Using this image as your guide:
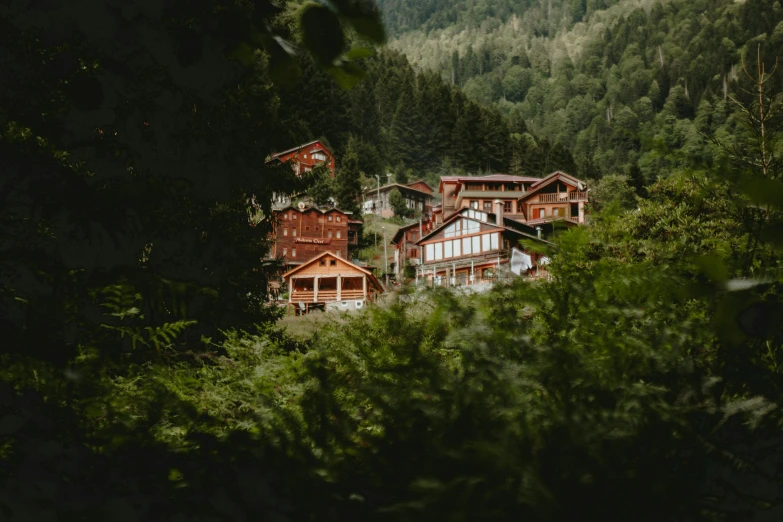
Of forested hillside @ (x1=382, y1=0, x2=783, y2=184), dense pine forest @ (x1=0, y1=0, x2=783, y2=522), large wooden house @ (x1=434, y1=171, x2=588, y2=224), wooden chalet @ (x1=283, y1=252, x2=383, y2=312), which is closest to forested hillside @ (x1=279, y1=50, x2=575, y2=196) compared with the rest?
forested hillside @ (x1=382, y1=0, x2=783, y2=184)

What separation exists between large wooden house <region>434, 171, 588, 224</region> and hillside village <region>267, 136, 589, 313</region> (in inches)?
4.0

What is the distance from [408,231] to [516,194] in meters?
16.9

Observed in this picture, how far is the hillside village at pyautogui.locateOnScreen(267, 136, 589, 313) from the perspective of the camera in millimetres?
40375

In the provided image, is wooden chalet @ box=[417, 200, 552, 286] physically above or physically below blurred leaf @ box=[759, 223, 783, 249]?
above

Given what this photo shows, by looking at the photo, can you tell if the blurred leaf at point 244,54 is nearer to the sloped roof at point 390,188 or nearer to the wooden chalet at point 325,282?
the wooden chalet at point 325,282

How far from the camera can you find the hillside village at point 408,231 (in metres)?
40.4

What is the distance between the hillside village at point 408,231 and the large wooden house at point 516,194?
0.10m

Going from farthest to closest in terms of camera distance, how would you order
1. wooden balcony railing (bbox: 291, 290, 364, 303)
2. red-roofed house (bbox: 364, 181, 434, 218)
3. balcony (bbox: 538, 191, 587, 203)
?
1. red-roofed house (bbox: 364, 181, 434, 218)
2. balcony (bbox: 538, 191, 587, 203)
3. wooden balcony railing (bbox: 291, 290, 364, 303)

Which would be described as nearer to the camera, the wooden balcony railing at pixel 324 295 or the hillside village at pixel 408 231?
the wooden balcony railing at pixel 324 295

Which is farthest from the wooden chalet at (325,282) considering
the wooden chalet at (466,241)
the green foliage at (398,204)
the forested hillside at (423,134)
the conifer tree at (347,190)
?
the forested hillside at (423,134)

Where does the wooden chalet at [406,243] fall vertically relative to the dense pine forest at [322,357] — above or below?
above

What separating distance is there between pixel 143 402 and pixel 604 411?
221 cm

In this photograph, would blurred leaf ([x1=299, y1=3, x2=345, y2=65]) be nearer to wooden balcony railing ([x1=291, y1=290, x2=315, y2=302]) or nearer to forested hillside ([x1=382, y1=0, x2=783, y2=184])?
wooden balcony railing ([x1=291, y1=290, x2=315, y2=302])

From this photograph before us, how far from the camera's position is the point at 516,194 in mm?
67125
